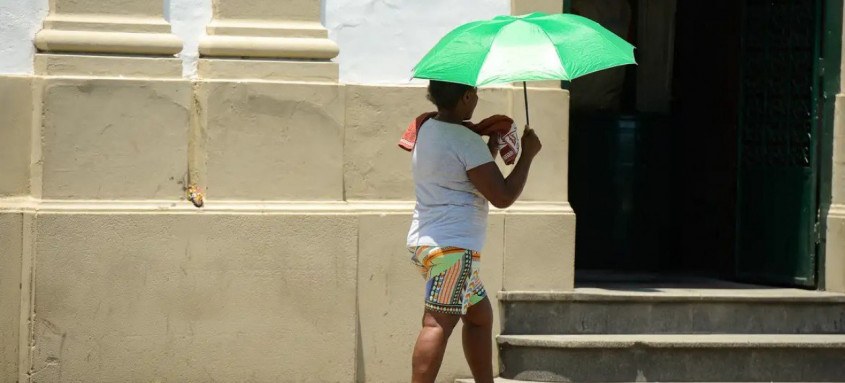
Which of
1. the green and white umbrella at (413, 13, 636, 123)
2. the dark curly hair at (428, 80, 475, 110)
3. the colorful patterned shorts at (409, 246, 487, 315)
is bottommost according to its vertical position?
the colorful patterned shorts at (409, 246, 487, 315)

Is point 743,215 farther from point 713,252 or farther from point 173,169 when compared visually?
point 173,169

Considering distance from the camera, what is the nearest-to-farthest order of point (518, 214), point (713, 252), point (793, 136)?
1. point (518, 214)
2. point (793, 136)
3. point (713, 252)

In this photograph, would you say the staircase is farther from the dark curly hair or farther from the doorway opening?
the dark curly hair

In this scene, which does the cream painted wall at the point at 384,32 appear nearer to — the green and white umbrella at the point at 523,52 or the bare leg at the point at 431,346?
the green and white umbrella at the point at 523,52

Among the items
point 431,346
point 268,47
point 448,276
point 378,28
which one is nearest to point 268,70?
point 268,47

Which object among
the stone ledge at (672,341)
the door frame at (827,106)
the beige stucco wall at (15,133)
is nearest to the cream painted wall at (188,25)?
the beige stucco wall at (15,133)

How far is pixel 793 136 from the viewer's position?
27.5 feet

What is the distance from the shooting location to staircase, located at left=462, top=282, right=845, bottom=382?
290 inches

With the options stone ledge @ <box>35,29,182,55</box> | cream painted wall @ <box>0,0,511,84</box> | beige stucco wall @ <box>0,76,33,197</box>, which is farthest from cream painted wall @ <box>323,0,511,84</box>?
beige stucco wall @ <box>0,76,33,197</box>

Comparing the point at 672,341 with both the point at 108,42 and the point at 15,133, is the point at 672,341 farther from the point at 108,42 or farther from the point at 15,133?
the point at 15,133

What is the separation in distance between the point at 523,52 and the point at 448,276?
1.04 metres

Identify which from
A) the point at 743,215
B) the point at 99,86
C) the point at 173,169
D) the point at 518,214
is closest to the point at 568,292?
the point at 518,214

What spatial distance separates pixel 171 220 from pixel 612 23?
4.18 m

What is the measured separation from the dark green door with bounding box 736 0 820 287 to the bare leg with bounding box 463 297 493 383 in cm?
293
